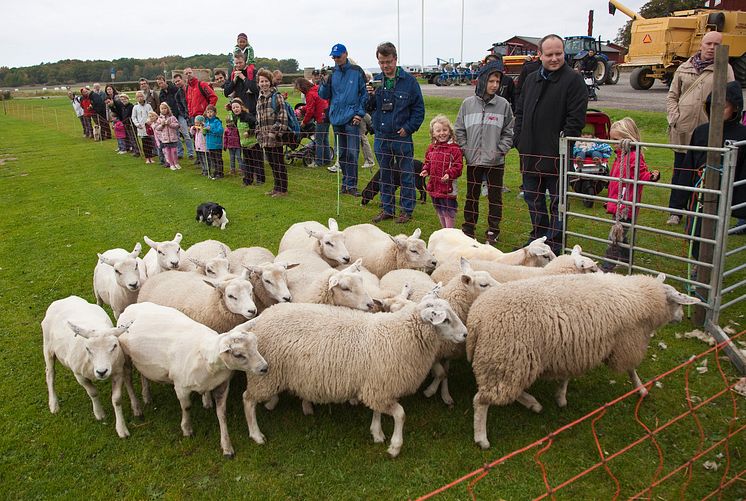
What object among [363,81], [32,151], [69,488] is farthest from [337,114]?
[32,151]

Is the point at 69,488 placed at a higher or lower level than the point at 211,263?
lower

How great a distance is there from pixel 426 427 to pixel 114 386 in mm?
2401

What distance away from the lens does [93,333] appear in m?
3.94

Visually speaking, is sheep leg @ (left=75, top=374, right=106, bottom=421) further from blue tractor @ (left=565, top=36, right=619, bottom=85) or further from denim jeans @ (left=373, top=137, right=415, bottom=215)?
blue tractor @ (left=565, top=36, right=619, bottom=85)

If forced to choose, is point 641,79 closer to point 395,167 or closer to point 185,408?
point 395,167

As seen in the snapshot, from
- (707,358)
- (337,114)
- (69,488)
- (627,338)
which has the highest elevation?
(337,114)

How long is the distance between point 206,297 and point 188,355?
3.19 feet

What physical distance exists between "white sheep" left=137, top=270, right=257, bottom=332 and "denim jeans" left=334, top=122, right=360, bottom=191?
5293 mm

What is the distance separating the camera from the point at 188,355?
3945 mm

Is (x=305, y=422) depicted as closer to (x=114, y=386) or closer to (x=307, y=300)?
(x=307, y=300)

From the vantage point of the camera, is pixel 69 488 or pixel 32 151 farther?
pixel 32 151

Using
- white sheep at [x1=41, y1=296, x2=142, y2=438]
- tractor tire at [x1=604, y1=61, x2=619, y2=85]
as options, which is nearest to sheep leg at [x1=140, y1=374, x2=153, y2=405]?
white sheep at [x1=41, y1=296, x2=142, y2=438]

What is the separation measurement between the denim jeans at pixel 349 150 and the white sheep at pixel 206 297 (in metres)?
5.29

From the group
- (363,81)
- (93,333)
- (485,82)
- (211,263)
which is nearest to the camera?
(93,333)
